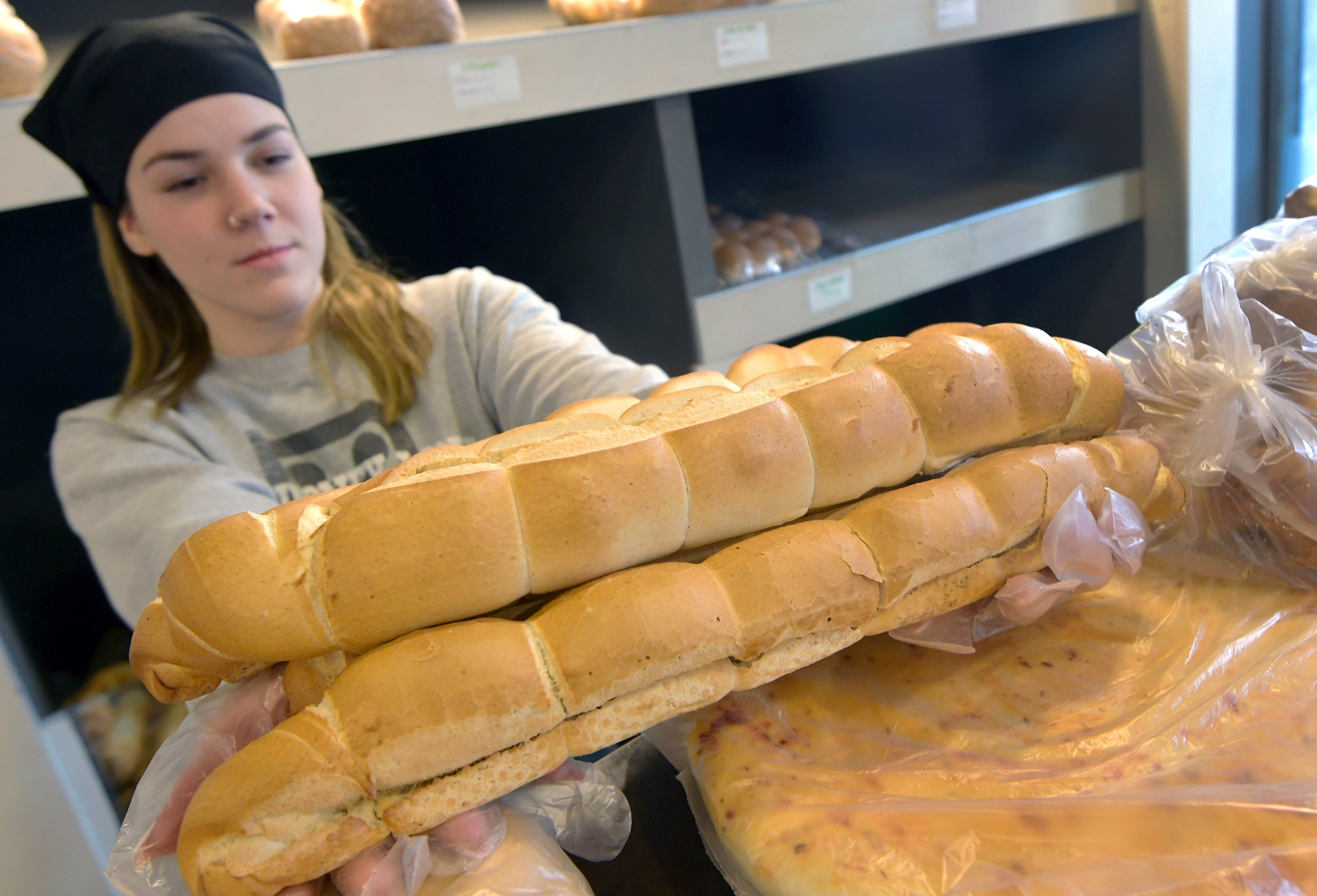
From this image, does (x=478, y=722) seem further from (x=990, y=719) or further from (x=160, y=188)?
(x=160, y=188)

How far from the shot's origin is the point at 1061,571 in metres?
0.59

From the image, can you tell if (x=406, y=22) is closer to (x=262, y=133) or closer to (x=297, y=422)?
(x=262, y=133)

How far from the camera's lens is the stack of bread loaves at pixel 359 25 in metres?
1.30

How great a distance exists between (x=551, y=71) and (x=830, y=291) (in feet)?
2.44

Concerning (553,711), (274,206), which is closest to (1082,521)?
(553,711)

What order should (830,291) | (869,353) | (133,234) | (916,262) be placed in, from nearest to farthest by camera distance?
(869,353), (133,234), (830,291), (916,262)

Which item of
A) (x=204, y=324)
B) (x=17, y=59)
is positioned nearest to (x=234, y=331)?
(x=204, y=324)

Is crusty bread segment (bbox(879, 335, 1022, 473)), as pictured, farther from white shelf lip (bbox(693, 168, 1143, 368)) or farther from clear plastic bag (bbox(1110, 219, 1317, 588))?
white shelf lip (bbox(693, 168, 1143, 368))

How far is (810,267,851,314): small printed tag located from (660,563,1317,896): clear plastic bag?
1134mm

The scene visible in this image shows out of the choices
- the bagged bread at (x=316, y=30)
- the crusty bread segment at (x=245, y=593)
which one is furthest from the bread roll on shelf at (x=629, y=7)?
the crusty bread segment at (x=245, y=593)

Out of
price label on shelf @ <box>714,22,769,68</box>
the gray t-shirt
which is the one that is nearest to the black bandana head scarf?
the gray t-shirt

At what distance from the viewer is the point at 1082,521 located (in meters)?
0.58

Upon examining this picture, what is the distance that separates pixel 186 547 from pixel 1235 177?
3.05m

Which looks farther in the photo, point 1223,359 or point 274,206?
point 274,206
